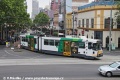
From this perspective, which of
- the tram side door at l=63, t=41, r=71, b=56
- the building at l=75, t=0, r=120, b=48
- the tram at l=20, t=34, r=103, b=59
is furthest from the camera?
the building at l=75, t=0, r=120, b=48

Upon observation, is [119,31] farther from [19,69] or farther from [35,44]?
[19,69]

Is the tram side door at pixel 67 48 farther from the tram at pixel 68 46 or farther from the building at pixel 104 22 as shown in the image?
the building at pixel 104 22

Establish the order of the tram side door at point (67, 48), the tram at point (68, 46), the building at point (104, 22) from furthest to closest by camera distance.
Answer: the building at point (104, 22)
the tram side door at point (67, 48)
the tram at point (68, 46)

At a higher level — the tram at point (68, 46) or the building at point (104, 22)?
the building at point (104, 22)

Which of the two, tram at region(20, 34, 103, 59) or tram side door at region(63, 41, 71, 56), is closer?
tram at region(20, 34, 103, 59)

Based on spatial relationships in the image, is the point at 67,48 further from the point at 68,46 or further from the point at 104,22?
the point at 104,22

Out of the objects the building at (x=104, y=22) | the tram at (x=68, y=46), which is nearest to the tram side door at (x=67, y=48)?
the tram at (x=68, y=46)

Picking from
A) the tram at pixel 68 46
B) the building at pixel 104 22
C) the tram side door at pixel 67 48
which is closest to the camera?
the tram at pixel 68 46

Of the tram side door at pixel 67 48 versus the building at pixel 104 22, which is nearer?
the tram side door at pixel 67 48

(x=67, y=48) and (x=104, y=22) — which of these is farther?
(x=104, y=22)

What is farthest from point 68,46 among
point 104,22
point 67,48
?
point 104,22

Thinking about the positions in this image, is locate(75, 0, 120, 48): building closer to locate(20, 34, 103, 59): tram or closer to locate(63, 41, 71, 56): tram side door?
locate(20, 34, 103, 59): tram

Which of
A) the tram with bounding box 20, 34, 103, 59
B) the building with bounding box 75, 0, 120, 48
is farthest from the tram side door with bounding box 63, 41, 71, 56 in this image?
the building with bounding box 75, 0, 120, 48

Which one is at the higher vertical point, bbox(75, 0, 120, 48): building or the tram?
bbox(75, 0, 120, 48): building
